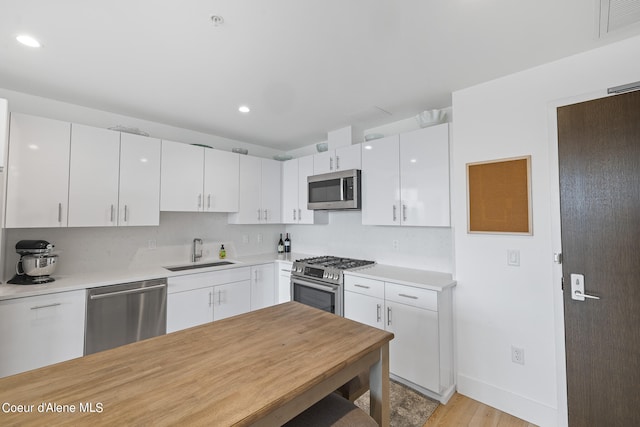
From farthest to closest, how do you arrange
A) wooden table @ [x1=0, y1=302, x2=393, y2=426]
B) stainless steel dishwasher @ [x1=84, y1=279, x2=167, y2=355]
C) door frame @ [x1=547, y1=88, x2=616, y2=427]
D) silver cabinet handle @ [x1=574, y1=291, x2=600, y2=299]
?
stainless steel dishwasher @ [x1=84, y1=279, x2=167, y2=355] < door frame @ [x1=547, y1=88, x2=616, y2=427] < silver cabinet handle @ [x1=574, y1=291, x2=600, y2=299] < wooden table @ [x1=0, y1=302, x2=393, y2=426]

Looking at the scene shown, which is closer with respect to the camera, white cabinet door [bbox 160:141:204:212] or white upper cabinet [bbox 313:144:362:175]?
white cabinet door [bbox 160:141:204:212]

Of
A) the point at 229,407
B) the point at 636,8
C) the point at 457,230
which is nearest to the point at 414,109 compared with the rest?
the point at 457,230

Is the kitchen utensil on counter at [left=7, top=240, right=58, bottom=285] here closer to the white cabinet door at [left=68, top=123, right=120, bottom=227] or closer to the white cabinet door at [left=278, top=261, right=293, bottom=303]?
the white cabinet door at [left=68, top=123, right=120, bottom=227]

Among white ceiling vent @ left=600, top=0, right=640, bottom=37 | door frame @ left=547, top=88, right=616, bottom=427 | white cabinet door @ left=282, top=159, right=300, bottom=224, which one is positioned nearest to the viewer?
white ceiling vent @ left=600, top=0, right=640, bottom=37

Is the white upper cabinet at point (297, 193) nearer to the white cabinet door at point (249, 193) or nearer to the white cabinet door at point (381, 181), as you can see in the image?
the white cabinet door at point (249, 193)

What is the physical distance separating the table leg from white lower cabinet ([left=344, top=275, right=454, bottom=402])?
3.50 ft

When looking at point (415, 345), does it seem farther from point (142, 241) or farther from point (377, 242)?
point (142, 241)

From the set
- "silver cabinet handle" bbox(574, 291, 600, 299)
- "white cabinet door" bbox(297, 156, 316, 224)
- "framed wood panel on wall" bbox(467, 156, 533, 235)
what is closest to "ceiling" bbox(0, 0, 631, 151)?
"framed wood panel on wall" bbox(467, 156, 533, 235)

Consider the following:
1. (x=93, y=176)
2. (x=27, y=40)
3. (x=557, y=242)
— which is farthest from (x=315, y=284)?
(x=27, y=40)

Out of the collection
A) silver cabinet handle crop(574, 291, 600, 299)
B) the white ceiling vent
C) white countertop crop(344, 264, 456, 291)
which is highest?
the white ceiling vent

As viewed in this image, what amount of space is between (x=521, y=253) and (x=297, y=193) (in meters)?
2.65

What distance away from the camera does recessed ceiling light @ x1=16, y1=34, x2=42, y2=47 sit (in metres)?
1.68

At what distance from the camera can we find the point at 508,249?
6.94 feet

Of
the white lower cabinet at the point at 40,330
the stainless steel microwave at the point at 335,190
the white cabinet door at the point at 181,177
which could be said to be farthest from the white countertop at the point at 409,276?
the white lower cabinet at the point at 40,330
